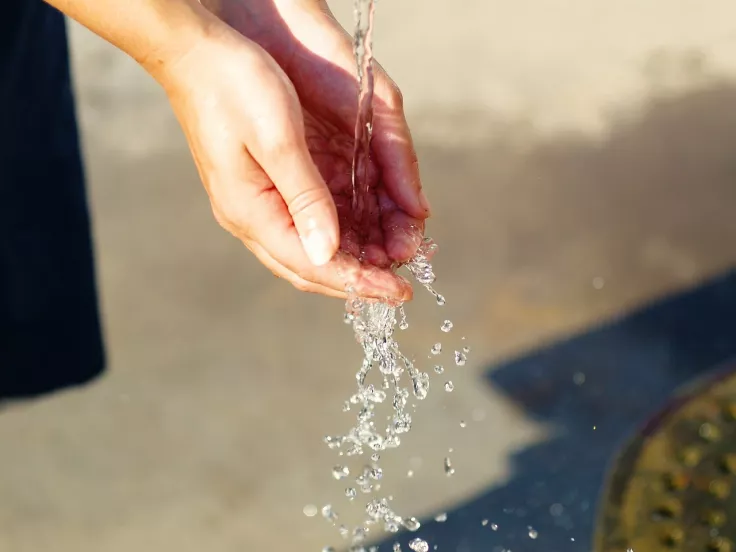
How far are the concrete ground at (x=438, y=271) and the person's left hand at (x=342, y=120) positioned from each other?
0.64 meters

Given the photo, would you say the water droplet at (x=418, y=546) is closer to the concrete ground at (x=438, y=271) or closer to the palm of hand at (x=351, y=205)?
the concrete ground at (x=438, y=271)

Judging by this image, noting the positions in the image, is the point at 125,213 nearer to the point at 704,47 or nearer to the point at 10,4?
the point at 10,4

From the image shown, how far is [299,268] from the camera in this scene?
815 millimetres

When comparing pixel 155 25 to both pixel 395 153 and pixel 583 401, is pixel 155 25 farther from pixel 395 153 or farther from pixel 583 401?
pixel 583 401

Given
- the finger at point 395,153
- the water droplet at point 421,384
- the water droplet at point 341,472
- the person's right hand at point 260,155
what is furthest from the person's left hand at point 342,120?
the water droplet at point 341,472

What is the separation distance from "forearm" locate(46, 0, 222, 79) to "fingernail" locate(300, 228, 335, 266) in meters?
0.21

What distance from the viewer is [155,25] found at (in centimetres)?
79

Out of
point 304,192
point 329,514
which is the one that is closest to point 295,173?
point 304,192

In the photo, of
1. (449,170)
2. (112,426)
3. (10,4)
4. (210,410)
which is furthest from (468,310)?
(10,4)

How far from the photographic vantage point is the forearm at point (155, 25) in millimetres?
779

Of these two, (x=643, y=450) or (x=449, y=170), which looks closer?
(x=643, y=450)

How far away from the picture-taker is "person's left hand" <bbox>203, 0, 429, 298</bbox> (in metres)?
0.91

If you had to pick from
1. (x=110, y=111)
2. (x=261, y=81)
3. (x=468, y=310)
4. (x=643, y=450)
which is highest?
(x=261, y=81)

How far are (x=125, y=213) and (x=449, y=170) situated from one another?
70 cm
